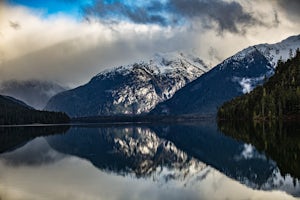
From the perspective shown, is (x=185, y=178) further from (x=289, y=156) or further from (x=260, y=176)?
(x=289, y=156)

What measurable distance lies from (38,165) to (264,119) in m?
138

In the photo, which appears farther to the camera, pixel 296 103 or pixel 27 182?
pixel 296 103

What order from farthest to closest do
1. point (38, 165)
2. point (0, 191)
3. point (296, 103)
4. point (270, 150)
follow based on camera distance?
point (296, 103) → point (270, 150) → point (38, 165) → point (0, 191)

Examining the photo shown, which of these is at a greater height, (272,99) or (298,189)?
(272,99)

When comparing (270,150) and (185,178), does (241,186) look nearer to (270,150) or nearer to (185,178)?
(185,178)

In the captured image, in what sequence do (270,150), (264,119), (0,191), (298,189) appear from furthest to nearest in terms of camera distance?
(264,119), (270,150), (0,191), (298,189)

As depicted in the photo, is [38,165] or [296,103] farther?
[296,103]

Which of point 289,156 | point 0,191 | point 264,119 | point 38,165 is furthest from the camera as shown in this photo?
point 264,119

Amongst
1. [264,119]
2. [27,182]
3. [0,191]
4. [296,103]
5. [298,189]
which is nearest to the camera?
[298,189]

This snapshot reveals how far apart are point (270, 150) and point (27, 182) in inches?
1466

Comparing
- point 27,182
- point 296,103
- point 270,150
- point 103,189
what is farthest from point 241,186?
point 296,103

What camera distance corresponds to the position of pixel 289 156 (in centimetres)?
5312

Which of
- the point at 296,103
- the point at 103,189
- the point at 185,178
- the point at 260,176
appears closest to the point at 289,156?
the point at 260,176

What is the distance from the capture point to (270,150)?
64500 mm
